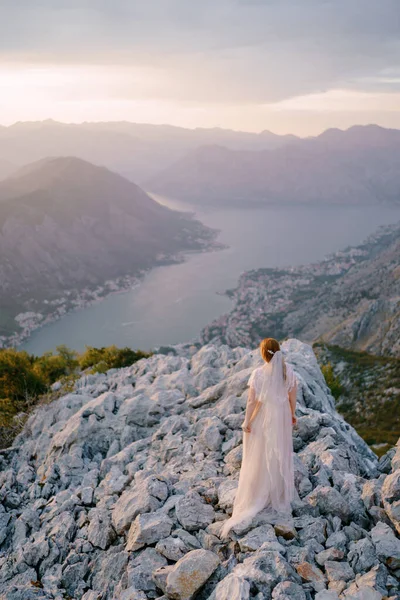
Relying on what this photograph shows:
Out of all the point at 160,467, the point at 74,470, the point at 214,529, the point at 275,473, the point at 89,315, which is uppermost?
the point at 275,473

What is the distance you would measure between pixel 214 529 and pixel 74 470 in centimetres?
520

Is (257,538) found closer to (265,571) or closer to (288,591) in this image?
(265,571)

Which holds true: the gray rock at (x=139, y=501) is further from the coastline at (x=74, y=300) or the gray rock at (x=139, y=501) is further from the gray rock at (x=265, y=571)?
the coastline at (x=74, y=300)

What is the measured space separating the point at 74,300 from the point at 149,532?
117037 mm

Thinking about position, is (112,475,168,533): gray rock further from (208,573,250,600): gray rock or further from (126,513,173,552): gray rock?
(208,573,250,600): gray rock

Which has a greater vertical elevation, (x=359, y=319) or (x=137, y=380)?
(x=137, y=380)

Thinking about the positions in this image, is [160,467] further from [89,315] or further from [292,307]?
[89,315]

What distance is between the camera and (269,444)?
639 cm

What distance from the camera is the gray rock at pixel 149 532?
638 centimetres

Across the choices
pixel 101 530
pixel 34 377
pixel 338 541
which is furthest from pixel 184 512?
pixel 34 377

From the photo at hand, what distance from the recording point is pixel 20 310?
105438 millimetres

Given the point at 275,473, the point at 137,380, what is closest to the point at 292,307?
the point at 137,380

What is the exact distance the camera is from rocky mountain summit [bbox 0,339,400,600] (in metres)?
5.34

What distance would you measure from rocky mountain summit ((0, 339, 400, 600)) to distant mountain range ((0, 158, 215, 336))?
92551mm
